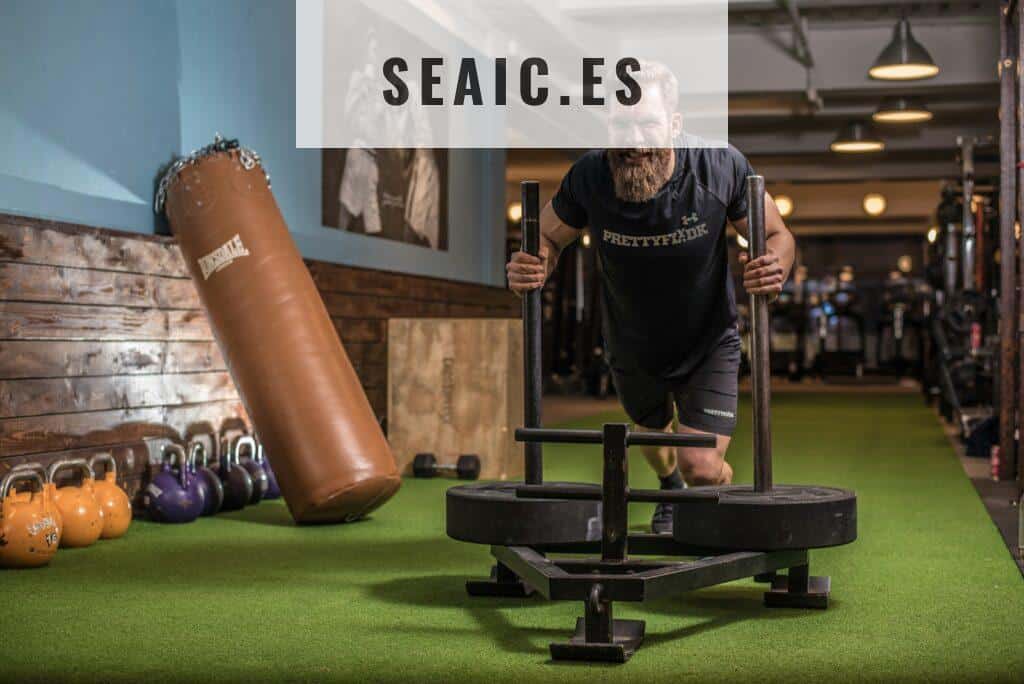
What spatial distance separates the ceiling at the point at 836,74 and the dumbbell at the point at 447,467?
4.42 meters

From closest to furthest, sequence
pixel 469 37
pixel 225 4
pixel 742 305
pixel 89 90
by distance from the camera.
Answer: pixel 89 90, pixel 225 4, pixel 469 37, pixel 742 305

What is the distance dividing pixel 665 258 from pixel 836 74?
8.56 meters

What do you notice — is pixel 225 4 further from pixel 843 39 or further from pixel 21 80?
pixel 843 39

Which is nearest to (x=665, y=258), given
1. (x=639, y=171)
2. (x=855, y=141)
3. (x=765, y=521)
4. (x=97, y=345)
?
(x=639, y=171)

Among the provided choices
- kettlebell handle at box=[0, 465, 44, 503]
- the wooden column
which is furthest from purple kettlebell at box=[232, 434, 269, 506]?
the wooden column

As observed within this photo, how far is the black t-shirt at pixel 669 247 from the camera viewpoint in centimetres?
355

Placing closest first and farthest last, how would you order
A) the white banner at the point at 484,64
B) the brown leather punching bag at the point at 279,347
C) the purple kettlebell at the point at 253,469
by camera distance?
the brown leather punching bag at the point at 279,347
the purple kettlebell at the point at 253,469
the white banner at the point at 484,64

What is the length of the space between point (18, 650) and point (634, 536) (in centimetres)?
146

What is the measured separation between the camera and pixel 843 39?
37.8ft

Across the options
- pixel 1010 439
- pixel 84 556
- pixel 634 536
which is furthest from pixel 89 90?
pixel 1010 439

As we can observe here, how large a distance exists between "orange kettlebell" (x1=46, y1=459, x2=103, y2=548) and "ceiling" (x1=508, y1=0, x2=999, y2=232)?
647 cm

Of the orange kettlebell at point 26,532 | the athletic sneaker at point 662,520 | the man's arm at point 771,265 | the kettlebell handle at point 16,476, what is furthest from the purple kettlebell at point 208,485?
the man's arm at point 771,265

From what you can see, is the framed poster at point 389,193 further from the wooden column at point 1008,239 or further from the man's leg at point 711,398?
the man's leg at point 711,398

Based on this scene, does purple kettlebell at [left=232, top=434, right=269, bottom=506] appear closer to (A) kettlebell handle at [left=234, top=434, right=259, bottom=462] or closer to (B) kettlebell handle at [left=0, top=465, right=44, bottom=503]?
(A) kettlebell handle at [left=234, top=434, right=259, bottom=462]
